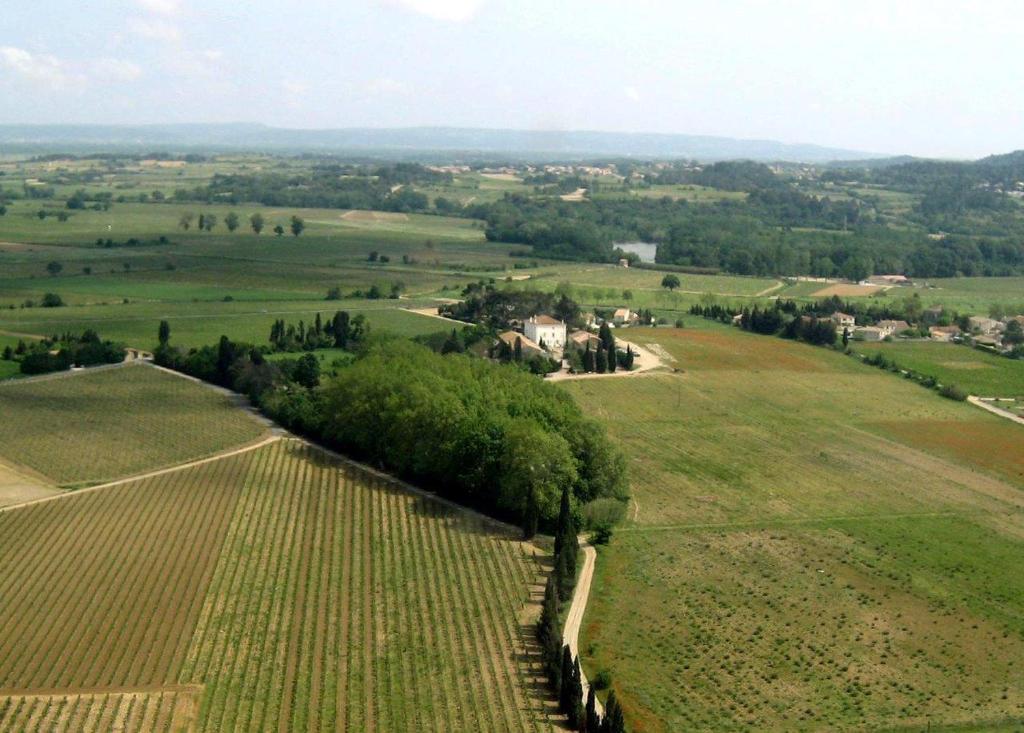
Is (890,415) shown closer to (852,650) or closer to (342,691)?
(852,650)

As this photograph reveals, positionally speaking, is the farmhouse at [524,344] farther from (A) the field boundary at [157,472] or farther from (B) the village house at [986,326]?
(B) the village house at [986,326]

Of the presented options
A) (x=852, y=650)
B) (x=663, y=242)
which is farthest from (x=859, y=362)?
(x=663, y=242)

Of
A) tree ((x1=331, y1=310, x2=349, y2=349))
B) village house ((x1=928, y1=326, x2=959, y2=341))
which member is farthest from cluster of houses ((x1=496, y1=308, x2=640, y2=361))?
village house ((x1=928, y1=326, x2=959, y2=341))

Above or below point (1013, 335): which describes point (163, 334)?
above

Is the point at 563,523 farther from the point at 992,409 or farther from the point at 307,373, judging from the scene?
the point at 992,409

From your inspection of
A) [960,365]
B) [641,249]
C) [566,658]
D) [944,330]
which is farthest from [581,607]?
[641,249]

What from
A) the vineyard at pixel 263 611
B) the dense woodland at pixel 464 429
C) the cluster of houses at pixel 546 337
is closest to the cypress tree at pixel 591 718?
the vineyard at pixel 263 611
